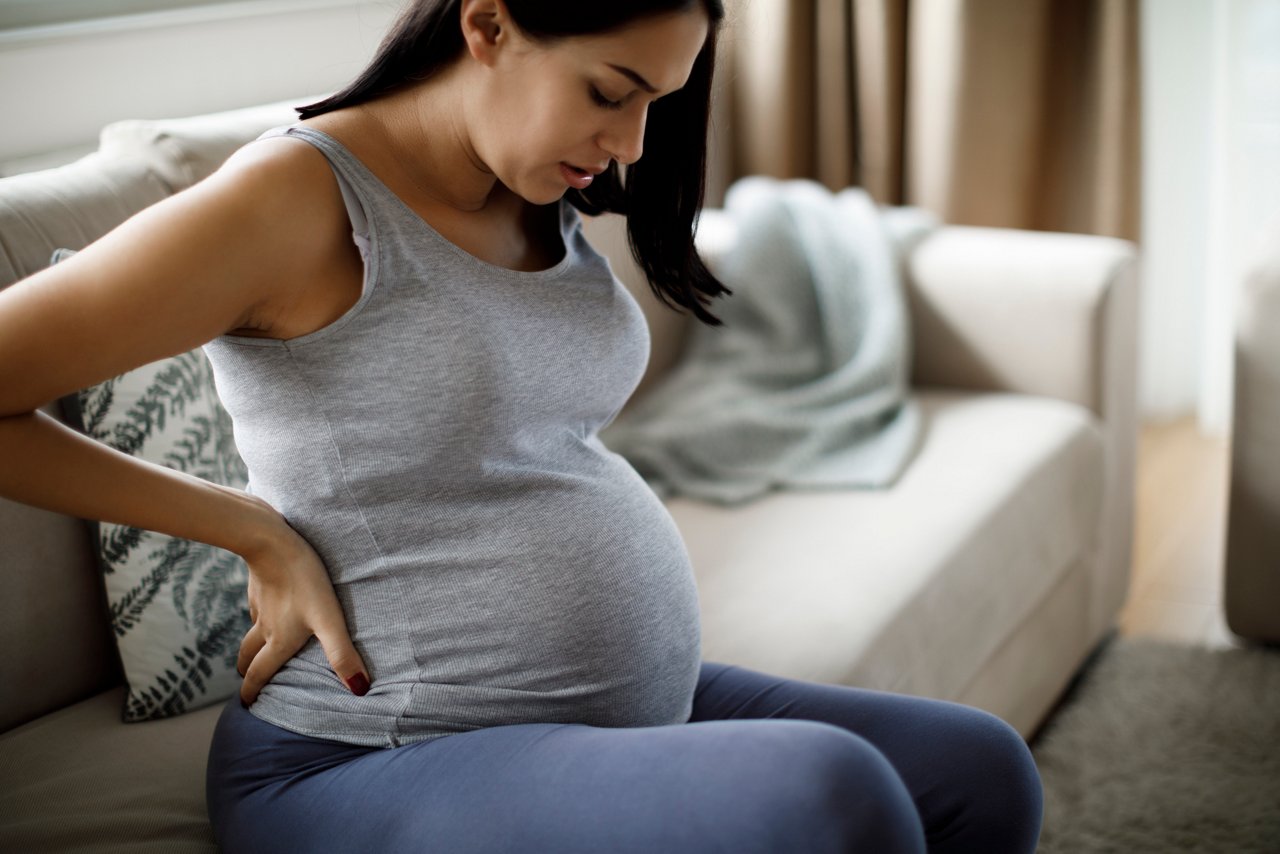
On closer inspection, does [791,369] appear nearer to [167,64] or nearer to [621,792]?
[167,64]

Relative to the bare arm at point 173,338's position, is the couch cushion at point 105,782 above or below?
below

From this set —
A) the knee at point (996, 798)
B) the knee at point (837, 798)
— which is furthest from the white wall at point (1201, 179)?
the knee at point (837, 798)

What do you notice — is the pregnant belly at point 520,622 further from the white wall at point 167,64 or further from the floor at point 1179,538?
the floor at point 1179,538

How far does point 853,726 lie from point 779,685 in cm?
9

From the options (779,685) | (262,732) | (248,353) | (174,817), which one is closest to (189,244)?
(248,353)

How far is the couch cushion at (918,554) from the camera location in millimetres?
1419

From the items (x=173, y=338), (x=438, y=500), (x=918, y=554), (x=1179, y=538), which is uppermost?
(x=173, y=338)

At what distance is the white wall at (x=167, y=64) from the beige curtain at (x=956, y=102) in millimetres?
990

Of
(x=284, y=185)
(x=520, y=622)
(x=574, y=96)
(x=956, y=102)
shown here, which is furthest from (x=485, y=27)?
(x=956, y=102)

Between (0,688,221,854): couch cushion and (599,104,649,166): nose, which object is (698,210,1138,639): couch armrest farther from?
(0,688,221,854): couch cushion

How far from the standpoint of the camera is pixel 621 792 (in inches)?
32.8

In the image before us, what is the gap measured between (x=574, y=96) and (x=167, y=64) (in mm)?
1110

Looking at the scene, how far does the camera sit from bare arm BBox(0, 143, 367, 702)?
833 mm

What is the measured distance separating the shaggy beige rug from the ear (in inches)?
46.9
